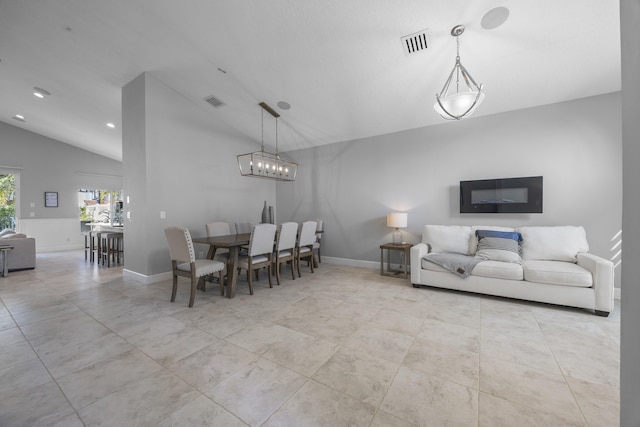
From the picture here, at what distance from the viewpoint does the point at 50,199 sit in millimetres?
7000

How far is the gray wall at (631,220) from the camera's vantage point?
604 mm

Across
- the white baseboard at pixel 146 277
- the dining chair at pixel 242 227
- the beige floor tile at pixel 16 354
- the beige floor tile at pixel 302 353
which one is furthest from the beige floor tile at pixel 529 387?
the white baseboard at pixel 146 277

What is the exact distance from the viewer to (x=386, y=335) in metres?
2.33

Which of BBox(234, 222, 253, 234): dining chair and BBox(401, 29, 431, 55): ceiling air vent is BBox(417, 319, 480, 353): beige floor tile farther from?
BBox(234, 222, 253, 234): dining chair

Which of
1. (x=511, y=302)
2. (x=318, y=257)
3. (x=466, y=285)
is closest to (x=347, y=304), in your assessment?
(x=466, y=285)

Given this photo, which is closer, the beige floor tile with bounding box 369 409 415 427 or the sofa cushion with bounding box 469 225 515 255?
the beige floor tile with bounding box 369 409 415 427

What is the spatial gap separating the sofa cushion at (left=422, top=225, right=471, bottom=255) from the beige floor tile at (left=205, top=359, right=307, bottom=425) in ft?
10.1

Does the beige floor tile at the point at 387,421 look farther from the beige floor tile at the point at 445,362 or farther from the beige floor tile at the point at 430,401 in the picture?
the beige floor tile at the point at 445,362

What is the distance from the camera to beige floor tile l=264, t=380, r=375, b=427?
139 cm

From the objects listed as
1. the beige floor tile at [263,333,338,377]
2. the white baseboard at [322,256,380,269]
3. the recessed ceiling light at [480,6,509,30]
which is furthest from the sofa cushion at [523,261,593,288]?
the recessed ceiling light at [480,6,509,30]

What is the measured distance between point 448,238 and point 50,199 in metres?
9.98

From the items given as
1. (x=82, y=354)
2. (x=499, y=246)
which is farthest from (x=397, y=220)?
(x=82, y=354)

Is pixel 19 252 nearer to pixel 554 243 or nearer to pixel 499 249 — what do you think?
pixel 499 249

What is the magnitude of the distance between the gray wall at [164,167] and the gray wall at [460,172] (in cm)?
186
